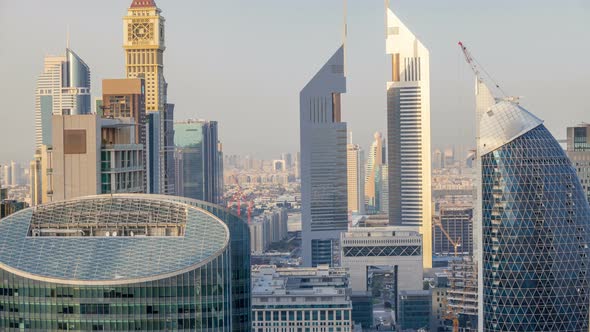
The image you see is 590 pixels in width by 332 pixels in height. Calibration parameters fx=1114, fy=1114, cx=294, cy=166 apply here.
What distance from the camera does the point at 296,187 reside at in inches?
3179

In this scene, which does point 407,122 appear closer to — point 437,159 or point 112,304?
point 437,159

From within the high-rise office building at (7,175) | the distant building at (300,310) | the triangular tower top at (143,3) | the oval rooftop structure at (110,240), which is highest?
the triangular tower top at (143,3)

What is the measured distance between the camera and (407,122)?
79750mm

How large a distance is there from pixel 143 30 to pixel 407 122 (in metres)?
27.6

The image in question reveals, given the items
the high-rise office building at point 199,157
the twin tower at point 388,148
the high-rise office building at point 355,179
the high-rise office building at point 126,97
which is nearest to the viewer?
the high-rise office building at point 126,97

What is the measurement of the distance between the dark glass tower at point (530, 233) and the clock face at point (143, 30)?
28.9m

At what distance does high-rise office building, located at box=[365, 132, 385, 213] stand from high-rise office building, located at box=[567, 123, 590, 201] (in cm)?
3836

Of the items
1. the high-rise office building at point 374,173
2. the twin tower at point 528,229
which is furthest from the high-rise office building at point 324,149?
the twin tower at point 528,229

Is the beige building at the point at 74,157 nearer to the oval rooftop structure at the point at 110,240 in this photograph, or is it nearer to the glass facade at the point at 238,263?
the oval rooftop structure at the point at 110,240

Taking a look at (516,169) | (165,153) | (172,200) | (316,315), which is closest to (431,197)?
(165,153)

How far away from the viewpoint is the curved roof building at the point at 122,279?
20.0 m

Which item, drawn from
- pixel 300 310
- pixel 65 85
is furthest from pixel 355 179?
pixel 300 310

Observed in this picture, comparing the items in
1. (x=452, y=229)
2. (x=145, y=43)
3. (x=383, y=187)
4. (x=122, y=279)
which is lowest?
(x=452, y=229)

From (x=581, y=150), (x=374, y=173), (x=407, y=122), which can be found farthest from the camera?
(x=374, y=173)
